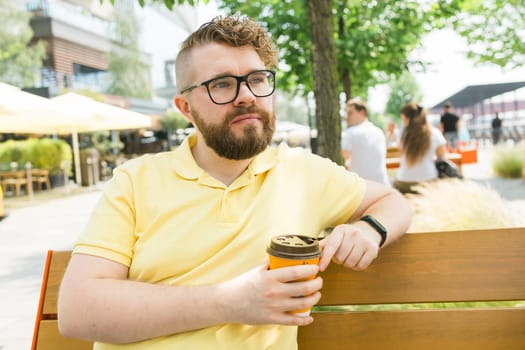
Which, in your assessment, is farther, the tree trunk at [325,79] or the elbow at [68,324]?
the tree trunk at [325,79]

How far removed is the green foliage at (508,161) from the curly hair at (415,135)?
6.55 metres

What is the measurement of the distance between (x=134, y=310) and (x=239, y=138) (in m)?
0.68

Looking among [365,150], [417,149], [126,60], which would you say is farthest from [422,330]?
[126,60]

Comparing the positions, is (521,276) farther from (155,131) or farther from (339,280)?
(155,131)

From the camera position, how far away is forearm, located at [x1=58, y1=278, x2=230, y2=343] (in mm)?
1426

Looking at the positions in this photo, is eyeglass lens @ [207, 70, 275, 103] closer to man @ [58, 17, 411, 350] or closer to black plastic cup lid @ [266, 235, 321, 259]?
man @ [58, 17, 411, 350]

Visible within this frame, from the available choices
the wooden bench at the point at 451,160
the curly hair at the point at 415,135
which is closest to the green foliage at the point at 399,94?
the wooden bench at the point at 451,160

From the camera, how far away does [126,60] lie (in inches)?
1695

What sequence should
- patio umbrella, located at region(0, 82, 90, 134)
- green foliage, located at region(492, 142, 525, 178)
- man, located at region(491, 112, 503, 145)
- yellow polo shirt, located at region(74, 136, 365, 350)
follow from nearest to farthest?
yellow polo shirt, located at region(74, 136, 365, 350) → patio umbrella, located at region(0, 82, 90, 134) → green foliage, located at region(492, 142, 525, 178) → man, located at region(491, 112, 503, 145)

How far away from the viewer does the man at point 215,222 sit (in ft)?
4.72

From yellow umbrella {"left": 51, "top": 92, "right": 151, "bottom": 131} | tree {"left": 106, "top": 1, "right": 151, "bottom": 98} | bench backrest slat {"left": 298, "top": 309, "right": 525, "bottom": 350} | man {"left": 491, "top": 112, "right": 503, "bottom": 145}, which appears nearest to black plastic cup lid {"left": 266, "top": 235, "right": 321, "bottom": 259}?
bench backrest slat {"left": 298, "top": 309, "right": 525, "bottom": 350}

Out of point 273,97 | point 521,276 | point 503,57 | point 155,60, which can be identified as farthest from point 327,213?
point 155,60

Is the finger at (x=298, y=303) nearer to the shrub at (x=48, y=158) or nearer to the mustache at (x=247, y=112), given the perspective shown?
the mustache at (x=247, y=112)

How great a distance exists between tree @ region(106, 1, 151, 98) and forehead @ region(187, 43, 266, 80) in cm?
4292
